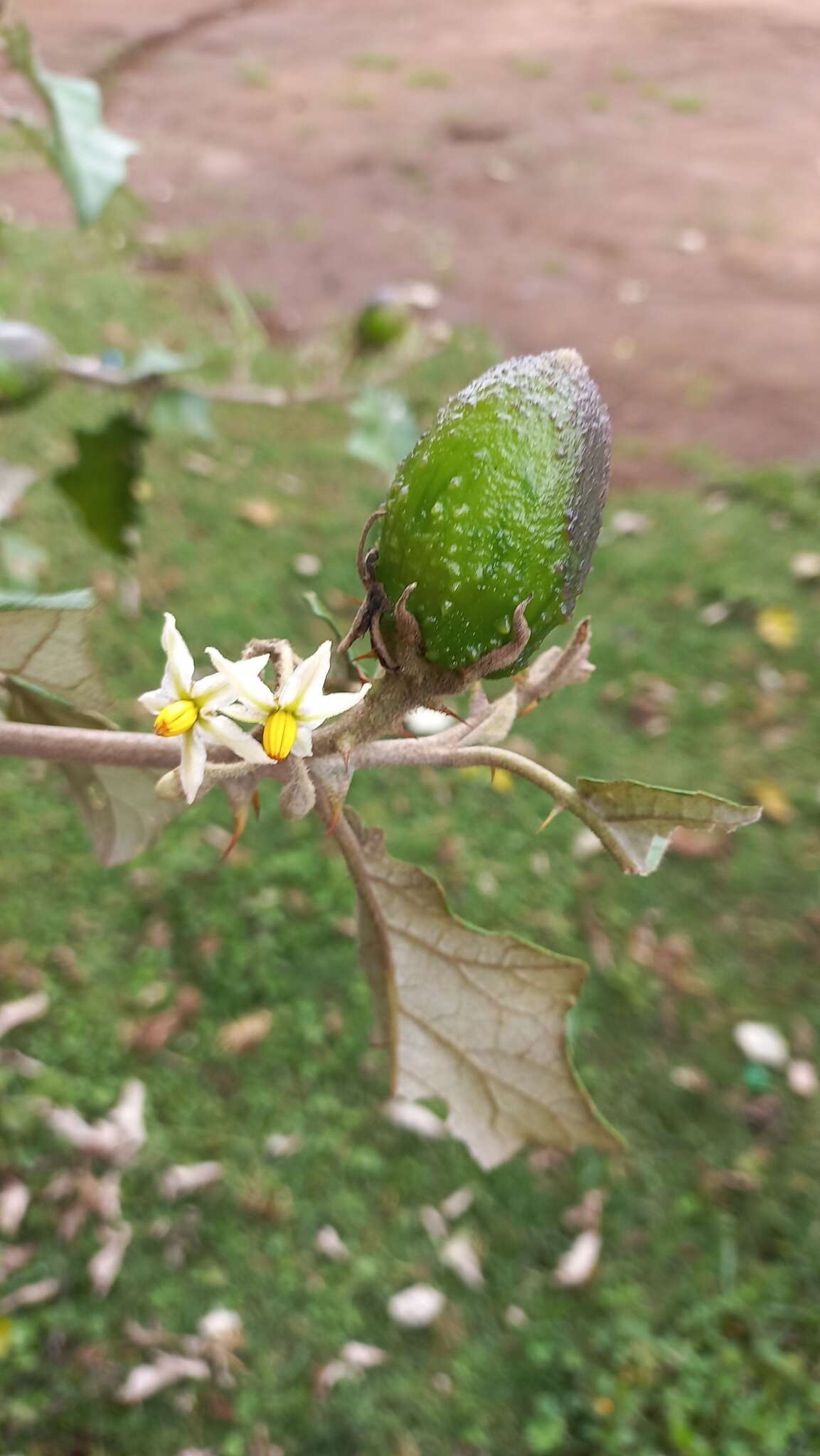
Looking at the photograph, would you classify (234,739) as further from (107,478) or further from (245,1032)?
(245,1032)

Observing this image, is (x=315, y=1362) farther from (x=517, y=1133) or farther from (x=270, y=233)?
(x=270, y=233)

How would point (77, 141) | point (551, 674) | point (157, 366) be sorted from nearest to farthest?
point (551, 674), point (77, 141), point (157, 366)

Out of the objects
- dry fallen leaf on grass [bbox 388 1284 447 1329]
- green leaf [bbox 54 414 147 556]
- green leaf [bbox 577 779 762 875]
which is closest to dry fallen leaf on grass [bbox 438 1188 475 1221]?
dry fallen leaf on grass [bbox 388 1284 447 1329]

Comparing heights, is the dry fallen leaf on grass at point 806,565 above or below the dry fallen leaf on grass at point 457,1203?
above

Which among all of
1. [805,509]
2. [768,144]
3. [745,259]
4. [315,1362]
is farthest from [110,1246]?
[768,144]

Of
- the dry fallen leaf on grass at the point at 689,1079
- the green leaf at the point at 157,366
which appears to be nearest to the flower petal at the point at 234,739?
the green leaf at the point at 157,366

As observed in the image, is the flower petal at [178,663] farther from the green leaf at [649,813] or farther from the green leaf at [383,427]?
the green leaf at [383,427]

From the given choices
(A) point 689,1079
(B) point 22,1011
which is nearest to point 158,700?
(B) point 22,1011
